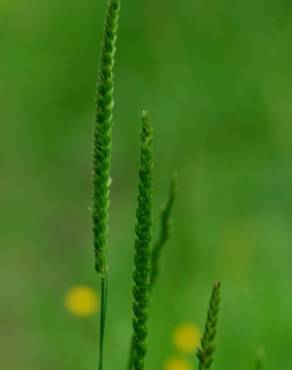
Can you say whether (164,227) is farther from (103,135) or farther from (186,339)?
(186,339)

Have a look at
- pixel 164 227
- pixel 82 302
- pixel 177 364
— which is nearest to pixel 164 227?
pixel 164 227

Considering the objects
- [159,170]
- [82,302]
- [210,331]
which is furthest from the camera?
[159,170]

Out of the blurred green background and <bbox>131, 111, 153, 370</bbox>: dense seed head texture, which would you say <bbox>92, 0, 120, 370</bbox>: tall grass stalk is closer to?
<bbox>131, 111, 153, 370</bbox>: dense seed head texture

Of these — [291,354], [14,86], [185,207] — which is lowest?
[291,354]

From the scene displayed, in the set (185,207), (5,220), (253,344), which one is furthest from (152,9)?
(253,344)

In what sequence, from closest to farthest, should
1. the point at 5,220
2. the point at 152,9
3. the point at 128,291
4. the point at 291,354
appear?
1. the point at 291,354
2. the point at 128,291
3. the point at 152,9
4. the point at 5,220

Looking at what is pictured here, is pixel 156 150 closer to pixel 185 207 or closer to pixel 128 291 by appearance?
pixel 185 207
